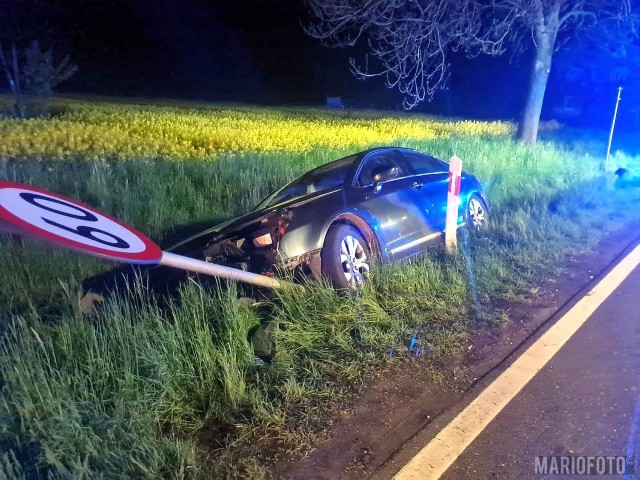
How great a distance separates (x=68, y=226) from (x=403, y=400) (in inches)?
92.8

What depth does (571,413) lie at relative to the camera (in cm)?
379

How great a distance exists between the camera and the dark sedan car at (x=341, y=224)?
5.56 metres

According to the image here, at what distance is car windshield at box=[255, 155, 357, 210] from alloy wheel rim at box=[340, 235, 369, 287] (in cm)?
101

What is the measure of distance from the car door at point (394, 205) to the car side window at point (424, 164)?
1.26 feet

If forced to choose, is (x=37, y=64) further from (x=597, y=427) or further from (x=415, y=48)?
(x=597, y=427)

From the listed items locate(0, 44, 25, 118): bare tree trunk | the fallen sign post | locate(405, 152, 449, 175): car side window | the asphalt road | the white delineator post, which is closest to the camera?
the fallen sign post

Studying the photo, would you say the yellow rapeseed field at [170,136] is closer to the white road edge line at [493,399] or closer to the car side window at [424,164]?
the car side window at [424,164]

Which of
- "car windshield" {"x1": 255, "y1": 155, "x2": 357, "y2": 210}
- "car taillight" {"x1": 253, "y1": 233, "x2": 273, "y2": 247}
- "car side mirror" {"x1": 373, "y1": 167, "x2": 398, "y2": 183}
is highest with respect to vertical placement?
"car side mirror" {"x1": 373, "y1": 167, "x2": 398, "y2": 183}

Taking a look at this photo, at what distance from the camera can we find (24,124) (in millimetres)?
14625

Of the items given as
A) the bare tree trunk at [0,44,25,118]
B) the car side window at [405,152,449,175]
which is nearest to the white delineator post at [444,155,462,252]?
the car side window at [405,152,449,175]

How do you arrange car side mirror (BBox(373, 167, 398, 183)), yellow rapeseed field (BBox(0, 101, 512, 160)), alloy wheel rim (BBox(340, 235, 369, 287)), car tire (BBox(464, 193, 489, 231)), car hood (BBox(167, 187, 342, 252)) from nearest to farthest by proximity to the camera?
alloy wheel rim (BBox(340, 235, 369, 287)) → car hood (BBox(167, 187, 342, 252)) → car side mirror (BBox(373, 167, 398, 183)) → car tire (BBox(464, 193, 489, 231)) → yellow rapeseed field (BBox(0, 101, 512, 160))

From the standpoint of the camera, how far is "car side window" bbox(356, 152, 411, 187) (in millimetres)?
6616

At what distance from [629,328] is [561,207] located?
4.79 metres

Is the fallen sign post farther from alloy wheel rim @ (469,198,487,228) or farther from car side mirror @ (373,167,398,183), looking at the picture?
alloy wheel rim @ (469,198,487,228)
